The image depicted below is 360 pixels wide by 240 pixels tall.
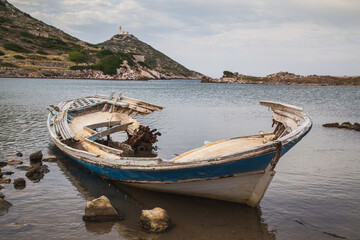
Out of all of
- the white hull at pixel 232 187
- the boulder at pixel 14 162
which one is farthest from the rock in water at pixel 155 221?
the boulder at pixel 14 162

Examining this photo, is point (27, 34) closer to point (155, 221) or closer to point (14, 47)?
point (14, 47)

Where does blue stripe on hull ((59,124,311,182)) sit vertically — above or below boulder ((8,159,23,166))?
above

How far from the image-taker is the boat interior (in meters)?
10.1

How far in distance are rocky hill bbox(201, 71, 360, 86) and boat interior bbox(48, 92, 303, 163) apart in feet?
514

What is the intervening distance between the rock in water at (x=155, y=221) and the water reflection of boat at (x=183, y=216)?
138 mm

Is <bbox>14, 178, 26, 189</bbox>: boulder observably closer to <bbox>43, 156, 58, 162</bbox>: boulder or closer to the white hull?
<bbox>43, 156, 58, 162</bbox>: boulder

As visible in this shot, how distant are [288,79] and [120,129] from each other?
164m

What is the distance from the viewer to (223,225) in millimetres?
7543

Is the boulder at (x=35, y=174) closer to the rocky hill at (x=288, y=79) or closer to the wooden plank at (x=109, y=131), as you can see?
the wooden plank at (x=109, y=131)

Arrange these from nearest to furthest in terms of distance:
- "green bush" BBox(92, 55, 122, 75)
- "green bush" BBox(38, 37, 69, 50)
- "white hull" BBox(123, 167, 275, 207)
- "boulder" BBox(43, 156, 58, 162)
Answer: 1. "white hull" BBox(123, 167, 275, 207)
2. "boulder" BBox(43, 156, 58, 162)
3. "green bush" BBox(92, 55, 122, 75)
4. "green bush" BBox(38, 37, 69, 50)

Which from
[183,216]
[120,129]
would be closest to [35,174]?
[120,129]

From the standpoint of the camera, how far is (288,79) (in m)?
164

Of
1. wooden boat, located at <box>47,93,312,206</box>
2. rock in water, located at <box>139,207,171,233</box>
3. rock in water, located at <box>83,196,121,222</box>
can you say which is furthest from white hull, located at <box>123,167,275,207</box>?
rock in water, located at <box>83,196,121,222</box>

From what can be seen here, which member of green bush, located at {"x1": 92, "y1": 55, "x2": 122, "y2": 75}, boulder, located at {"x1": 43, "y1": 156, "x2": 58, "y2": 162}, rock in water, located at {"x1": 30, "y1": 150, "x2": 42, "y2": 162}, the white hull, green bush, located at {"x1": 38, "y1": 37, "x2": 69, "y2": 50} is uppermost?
green bush, located at {"x1": 38, "y1": 37, "x2": 69, "y2": 50}
